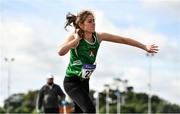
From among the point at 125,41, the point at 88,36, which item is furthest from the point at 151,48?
the point at 88,36

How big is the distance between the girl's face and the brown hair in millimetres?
49

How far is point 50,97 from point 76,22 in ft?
35.4

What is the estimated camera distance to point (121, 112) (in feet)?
316

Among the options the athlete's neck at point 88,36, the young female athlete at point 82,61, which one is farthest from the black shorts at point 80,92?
the athlete's neck at point 88,36

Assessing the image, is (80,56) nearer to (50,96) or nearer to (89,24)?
(89,24)

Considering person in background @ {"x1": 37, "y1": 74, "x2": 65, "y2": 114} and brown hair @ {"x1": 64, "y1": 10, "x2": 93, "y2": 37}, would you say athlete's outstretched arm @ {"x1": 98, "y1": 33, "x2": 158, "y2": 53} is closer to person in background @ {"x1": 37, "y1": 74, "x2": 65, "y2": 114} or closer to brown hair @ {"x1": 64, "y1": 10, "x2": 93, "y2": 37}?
brown hair @ {"x1": 64, "y1": 10, "x2": 93, "y2": 37}

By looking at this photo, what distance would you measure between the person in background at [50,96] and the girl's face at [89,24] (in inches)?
404

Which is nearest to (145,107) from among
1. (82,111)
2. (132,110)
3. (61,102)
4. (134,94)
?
(132,110)

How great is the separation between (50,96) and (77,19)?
1081 centimetres

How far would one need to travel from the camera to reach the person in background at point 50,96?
2017 cm

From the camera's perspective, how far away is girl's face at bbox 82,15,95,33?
9641mm

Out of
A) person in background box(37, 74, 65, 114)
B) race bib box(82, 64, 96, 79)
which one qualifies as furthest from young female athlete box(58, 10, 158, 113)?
person in background box(37, 74, 65, 114)

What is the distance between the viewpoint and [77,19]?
9773mm

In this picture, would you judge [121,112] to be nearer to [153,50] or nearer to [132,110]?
[132,110]
